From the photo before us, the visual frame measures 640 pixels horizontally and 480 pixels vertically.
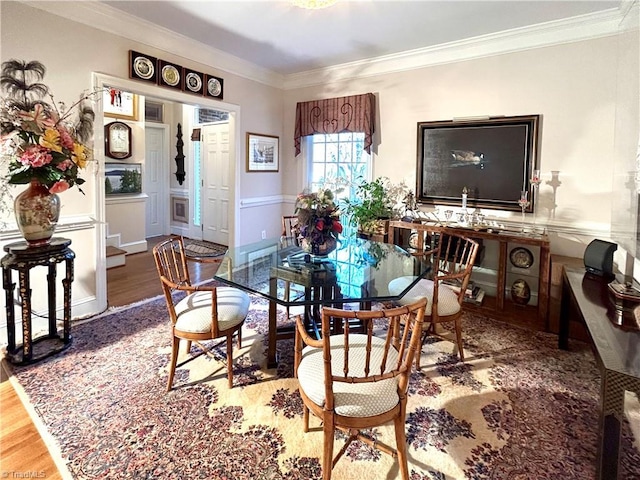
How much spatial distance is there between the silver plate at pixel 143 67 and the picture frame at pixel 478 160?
2927 mm

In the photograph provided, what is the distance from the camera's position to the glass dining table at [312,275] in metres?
2.12

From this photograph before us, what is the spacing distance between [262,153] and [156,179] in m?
3.20

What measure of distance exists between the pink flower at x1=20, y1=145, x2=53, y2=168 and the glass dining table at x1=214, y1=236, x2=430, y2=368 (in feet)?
4.44

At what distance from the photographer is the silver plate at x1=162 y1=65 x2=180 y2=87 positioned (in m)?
3.91

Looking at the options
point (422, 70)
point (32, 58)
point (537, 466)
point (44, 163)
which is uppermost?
point (422, 70)

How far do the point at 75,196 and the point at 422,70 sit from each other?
12.5 feet

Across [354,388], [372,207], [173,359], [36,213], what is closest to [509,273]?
[372,207]

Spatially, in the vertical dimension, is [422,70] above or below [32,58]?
above

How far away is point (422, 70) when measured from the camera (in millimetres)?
4285

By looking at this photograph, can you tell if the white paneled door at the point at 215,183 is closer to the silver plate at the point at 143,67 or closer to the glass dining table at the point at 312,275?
the silver plate at the point at 143,67

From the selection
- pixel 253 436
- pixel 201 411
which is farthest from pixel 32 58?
pixel 253 436

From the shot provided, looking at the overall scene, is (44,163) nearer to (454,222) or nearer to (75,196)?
(75,196)

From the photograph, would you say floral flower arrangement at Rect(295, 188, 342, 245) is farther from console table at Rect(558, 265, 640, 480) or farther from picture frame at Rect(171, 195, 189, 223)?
picture frame at Rect(171, 195, 189, 223)

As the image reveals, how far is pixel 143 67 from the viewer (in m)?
3.70
